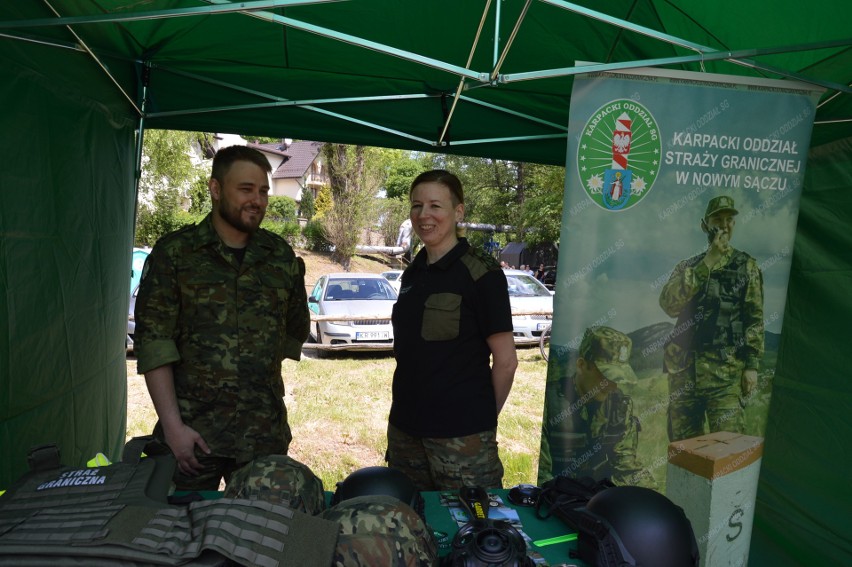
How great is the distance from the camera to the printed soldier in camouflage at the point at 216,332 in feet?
6.91

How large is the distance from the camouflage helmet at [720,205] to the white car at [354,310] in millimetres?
5738

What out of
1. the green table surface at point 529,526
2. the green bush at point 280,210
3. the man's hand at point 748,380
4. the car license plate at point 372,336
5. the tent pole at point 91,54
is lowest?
the car license plate at point 372,336

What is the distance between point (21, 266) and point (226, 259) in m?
0.68

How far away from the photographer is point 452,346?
84.9 inches

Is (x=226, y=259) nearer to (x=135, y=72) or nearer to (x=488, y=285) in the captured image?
(x=488, y=285)

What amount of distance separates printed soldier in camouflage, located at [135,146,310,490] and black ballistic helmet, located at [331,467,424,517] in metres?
0.74

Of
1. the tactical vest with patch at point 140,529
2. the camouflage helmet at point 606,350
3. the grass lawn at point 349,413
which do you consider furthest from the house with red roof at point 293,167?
the tactical vest with patch at point 140,529

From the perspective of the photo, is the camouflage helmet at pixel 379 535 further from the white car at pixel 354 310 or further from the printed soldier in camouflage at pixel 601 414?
the white car at pixel 354 310

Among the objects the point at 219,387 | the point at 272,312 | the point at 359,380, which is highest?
the point at 272,312

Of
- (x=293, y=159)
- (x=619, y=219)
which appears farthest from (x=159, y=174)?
(x=293, y=159)

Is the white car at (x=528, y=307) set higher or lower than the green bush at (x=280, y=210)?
lower

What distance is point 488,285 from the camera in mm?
2166

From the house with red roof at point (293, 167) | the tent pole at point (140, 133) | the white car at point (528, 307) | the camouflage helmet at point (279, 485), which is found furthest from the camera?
the house with red roof at point (293, 167)

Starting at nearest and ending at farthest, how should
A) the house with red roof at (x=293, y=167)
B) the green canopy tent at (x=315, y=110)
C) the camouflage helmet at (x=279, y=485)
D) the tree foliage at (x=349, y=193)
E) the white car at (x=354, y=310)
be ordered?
the camouflage helmet at (x=279, y=485), the green canopy tent at (x=315, y=110), the white car at (x=354, y=310), the tree foliage at (x=349, y=193), the house with red roof at (x=293, y=167)
